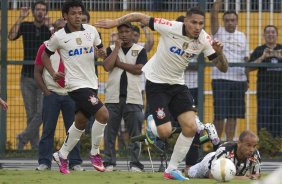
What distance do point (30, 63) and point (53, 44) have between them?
12.3 ft

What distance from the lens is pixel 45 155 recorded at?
1355 centimetres

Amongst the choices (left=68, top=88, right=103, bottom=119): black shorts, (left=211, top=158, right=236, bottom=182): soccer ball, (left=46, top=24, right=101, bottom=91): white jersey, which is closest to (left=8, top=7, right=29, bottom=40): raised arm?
(left=46, top=24, right=101, bottom=91): white jersey

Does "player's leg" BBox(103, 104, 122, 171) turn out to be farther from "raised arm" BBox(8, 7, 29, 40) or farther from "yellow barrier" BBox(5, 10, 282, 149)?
"raised arm" BBox(8, 7, 29, 40)

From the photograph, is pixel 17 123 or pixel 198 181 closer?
pixel 198 181

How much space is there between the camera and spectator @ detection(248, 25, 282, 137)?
16469 millimetres

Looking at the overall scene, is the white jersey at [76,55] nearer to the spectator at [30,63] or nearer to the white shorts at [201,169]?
the white shorts at [201,169]

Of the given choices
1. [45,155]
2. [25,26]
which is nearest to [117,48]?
[45,155]

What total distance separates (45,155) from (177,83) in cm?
267

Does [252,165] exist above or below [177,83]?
below

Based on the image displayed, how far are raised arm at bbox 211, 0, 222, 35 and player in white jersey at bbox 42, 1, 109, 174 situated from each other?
169 inches

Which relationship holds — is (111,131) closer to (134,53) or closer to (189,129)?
(134,53)

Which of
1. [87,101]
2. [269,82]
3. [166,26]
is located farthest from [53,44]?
[269,82]

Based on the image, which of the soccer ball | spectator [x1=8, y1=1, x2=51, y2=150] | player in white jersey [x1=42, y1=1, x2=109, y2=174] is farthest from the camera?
spectator [x1=8, y1=1, x2=51, y2=150]

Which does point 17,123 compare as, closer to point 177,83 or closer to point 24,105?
point 24,105
